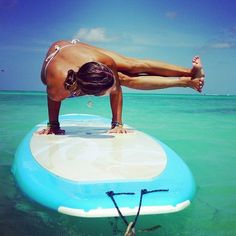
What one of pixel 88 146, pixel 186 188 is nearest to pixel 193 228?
pixel 186 188

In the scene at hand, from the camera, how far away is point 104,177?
4.55 feet

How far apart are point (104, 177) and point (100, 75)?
630mm

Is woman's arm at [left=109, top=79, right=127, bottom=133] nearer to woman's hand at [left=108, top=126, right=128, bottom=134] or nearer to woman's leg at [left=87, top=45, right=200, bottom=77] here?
woman's hand at [left=108, top=126, right=128, bottom=134]

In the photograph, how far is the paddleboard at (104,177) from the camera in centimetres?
128

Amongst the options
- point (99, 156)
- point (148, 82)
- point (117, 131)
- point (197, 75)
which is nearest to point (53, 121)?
point (117, 131)

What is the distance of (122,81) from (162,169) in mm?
1036

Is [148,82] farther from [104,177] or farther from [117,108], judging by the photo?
[104,177]

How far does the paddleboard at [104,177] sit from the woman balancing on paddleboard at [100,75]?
30 cm

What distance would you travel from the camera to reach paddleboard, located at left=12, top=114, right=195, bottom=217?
4.20 ft

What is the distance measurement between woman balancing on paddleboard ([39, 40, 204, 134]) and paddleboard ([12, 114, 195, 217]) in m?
0.30

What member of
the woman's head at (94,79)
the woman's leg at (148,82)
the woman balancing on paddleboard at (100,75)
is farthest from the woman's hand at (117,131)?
the woman's head at (94,79)

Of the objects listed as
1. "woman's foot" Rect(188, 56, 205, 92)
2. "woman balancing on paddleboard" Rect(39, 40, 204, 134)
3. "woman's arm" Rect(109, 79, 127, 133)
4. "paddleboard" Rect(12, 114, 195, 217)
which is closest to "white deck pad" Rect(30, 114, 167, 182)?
"paddleboard" Rect(12, 114, 195, 217)

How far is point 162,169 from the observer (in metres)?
1.54

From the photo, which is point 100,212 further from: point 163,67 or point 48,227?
point 163,67
